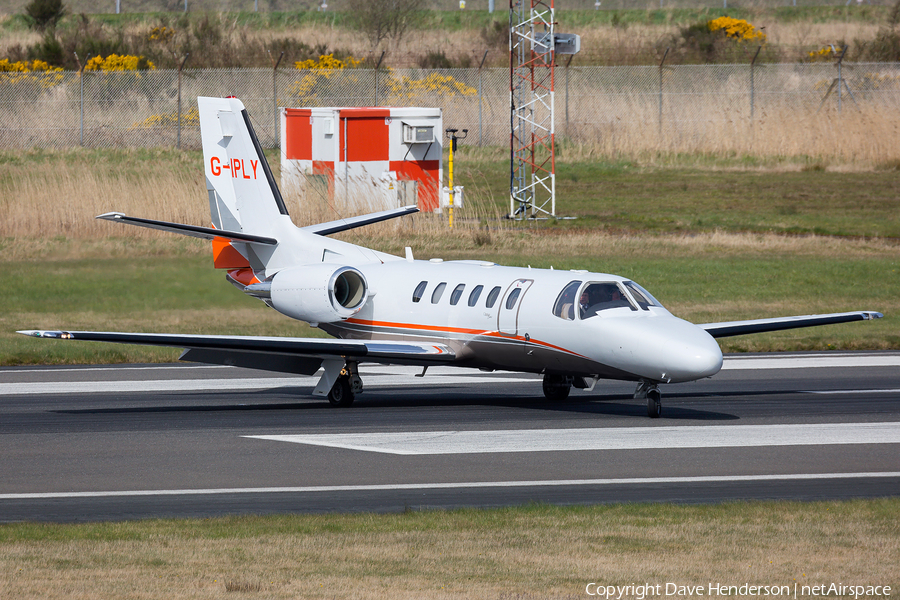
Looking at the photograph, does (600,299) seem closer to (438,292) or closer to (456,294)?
(456,294)

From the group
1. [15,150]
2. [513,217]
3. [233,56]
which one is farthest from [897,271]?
[233,56]

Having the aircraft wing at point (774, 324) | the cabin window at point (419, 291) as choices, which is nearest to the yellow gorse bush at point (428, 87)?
the cabin window at point (419, 291)

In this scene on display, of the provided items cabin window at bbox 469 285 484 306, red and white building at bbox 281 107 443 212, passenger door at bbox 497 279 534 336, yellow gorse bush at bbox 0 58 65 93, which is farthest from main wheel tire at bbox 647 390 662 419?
yellow gorse bush at bbox 0 58 65 93

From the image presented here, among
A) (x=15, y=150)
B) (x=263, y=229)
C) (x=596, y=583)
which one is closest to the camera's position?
(x=596, y=583)

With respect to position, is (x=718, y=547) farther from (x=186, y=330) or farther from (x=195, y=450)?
(x=186, y=330)

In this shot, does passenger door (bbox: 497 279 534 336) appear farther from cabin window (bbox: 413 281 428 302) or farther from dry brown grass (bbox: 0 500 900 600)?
dry brown grass (bbox: 0 500 900 600)

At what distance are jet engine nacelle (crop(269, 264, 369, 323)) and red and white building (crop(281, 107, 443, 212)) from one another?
20613 mm

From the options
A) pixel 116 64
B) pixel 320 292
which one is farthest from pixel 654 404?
pixel 116 64

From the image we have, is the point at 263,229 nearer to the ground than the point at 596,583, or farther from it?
farther from it

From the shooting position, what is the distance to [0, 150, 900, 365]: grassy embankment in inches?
1075

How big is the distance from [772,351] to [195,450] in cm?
1566

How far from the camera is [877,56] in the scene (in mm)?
68500

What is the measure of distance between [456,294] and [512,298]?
121 cm

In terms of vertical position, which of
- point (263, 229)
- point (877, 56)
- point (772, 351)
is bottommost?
point (772, 351)
